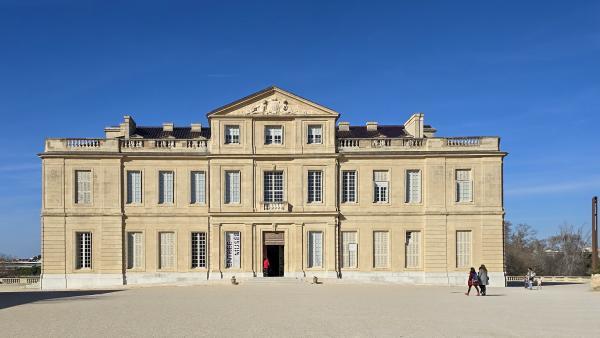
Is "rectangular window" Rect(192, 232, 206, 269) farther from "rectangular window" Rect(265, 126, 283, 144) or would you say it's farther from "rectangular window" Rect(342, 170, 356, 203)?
"rectangular window" Rect(342, 170, 356, 203)

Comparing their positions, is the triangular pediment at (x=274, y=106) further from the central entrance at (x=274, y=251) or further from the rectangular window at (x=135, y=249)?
the rectangular window at (x=135, y=249)

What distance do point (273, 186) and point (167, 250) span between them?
737 centimetres

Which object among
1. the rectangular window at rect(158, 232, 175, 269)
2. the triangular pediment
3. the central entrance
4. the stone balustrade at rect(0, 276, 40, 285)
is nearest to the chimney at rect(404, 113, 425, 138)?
the triangular pediment

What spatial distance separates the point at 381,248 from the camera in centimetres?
4088

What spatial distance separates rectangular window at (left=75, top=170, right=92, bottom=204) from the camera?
132ft

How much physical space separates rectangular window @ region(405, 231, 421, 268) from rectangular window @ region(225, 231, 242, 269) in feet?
32.9

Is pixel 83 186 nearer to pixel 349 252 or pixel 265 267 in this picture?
pixel 265 267

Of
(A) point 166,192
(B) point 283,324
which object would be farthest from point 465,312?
(A) point 166,192

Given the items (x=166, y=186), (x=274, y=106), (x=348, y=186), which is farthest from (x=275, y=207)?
(x=166, y=186)

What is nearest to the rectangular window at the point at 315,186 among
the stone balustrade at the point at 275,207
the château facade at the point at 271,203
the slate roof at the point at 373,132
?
the château facade at the point at 271,203

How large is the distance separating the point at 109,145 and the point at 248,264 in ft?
35.5

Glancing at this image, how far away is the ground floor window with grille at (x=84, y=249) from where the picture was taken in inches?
1576

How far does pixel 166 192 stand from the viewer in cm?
4081

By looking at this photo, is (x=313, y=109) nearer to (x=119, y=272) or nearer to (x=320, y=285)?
(x=320, y=285)
